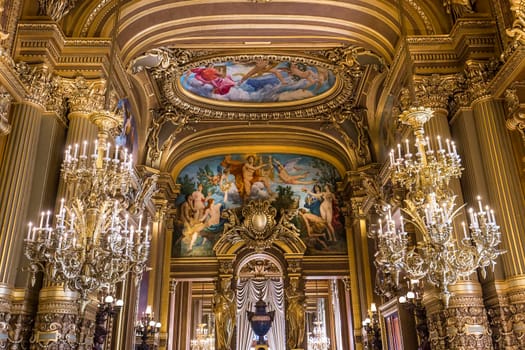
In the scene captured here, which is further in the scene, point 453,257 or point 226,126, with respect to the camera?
point 226,126

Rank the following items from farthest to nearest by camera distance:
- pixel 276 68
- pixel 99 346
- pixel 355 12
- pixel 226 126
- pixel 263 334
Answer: pixel 263 334 → pixel 226 126 → pixel 276 68 → pixel 355 12 → pixel 99 346

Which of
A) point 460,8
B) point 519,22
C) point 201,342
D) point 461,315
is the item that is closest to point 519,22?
point 519,22

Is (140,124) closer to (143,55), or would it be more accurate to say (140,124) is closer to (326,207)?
(143,55)

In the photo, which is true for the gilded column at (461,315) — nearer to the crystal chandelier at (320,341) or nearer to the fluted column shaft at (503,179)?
the fluted column shaft at (503,179)

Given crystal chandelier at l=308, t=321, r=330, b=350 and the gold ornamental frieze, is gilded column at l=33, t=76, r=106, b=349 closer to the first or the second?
the gold ornamental frieze

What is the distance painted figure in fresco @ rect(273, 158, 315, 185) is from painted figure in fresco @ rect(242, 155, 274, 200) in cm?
A: 46

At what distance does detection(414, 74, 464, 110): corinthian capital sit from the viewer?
843 centimetres

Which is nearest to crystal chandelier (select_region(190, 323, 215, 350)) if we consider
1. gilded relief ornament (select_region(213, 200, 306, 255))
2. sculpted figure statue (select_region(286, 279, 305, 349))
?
sculpted figure statue (select_region(286, 279, 305, 349))

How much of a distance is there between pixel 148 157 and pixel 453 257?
10.7 metres

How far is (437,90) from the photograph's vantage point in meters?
Answer: 8.50

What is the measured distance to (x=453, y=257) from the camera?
594 centimetres

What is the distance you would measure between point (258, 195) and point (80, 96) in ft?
30.4

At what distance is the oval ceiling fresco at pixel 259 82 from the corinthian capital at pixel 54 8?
4.98 meters

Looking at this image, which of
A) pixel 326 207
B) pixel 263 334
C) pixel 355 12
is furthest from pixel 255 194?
pixel 355 12
